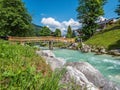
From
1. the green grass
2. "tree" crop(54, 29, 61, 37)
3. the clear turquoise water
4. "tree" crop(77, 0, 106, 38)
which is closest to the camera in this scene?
the clear turquoise water

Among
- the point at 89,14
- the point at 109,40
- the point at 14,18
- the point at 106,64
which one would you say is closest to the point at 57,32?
the point at 89,14

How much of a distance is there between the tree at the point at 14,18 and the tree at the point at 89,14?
17819 millimetres

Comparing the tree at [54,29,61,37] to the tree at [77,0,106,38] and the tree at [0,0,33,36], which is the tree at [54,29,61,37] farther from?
the tree at [0,0,33,36]

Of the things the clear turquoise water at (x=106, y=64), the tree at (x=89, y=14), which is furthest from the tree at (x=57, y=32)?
the clear turquoise water at (x=106, y=64)

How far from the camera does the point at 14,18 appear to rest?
46812 mm

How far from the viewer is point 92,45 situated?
168ft

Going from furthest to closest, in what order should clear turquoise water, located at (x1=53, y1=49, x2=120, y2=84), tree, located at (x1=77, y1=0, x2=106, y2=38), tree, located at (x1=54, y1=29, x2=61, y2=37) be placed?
tree, located at (x1=54, y1=29, x2=61, y2=37), tree, located at (x1=77, y1=0, x2=106, y2=38), clear turquoise water, located at (x1=53, y1=49, x2=120, y2=84)

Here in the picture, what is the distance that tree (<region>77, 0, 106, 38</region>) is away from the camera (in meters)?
63.1

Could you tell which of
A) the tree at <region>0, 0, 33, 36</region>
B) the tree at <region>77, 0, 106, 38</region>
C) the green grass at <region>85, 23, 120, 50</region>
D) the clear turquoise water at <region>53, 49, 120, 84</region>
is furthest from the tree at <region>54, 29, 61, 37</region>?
the clear turquoise water at <region>53, 49, 120, 84</region>

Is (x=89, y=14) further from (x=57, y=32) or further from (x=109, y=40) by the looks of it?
(x=57, y=32)

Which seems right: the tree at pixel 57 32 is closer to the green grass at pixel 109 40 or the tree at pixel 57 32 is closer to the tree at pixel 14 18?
the green grass at pixel 109 40

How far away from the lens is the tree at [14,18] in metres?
46.6

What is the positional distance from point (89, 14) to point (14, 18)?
21859 mm

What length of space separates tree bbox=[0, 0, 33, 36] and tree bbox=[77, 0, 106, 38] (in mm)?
17819
